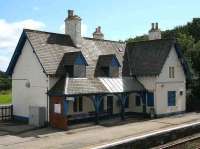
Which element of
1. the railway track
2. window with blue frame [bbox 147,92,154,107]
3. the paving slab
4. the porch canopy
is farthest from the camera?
window with blue frame [bbox 147,92,154,107]

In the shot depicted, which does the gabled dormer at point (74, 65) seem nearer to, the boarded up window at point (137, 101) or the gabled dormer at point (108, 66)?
the gabled dormer at point (108, 66)

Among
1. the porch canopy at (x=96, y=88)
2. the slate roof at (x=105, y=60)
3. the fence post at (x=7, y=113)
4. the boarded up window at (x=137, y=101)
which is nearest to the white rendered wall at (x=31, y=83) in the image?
the fence post at (x=7, y=113)

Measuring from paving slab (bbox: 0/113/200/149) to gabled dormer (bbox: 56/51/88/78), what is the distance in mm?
3927

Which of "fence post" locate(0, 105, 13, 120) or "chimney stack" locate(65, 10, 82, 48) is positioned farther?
"chimney stack" locate(65, 10, 82, 48)

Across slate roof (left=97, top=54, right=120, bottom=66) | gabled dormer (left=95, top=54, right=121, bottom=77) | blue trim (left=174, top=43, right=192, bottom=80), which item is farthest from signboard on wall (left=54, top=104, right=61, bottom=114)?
blue trim (left=174, top=43, right=192, bottom=80)

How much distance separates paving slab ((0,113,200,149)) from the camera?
→ 20453mm

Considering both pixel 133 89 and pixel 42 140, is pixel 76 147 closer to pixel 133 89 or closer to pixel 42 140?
pixel 42 140

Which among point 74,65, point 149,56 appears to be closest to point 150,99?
point 149,56

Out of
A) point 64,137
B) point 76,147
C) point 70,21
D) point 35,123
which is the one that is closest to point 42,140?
point 64,137

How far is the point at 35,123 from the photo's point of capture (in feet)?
86.5

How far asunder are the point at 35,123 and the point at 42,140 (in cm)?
478

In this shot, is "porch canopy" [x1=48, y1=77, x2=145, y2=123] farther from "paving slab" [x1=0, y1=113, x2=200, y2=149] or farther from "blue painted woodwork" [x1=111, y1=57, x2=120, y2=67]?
"paving slab" [x1=0, y1=113, x2=200, y2=149]

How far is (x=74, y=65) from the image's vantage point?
2703 centimetres

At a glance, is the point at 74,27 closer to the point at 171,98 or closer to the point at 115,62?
the point at 115,62
